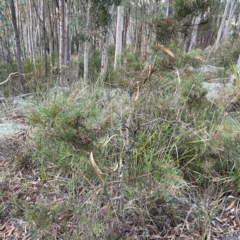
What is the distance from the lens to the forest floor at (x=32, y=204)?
4.57 ft

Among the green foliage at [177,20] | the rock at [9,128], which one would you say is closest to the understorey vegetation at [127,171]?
the green foliage at [177,20]

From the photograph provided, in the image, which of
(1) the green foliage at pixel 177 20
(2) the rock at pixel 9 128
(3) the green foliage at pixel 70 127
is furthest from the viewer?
(2) the rock at pixel 9 128

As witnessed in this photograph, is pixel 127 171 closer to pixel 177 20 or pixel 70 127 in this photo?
pixel 70 127

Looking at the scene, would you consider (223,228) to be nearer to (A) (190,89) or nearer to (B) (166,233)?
(B) (166,233)

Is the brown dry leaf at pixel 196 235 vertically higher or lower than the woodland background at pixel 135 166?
lower

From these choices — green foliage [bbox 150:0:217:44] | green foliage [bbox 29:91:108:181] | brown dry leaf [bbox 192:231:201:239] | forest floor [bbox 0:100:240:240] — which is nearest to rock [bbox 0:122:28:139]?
forest floor [bbox 0:100:240:240]

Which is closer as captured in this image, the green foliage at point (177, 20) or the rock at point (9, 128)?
the green foliage at point (177, 20)

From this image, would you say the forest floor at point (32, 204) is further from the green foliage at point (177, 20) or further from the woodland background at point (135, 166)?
the green foliage at point (177, 20)

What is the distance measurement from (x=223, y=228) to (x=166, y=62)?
42.9 inches

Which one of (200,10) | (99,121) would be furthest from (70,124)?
(200,10)

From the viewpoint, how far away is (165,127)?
1783mm

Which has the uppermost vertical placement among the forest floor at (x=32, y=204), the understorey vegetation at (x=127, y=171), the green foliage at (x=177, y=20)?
the green foliage at (x=177, y=20)

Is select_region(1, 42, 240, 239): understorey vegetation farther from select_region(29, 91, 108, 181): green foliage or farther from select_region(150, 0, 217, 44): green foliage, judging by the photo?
select_region(150, 0, 217, 44): green foliage

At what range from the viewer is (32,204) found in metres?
1.61
